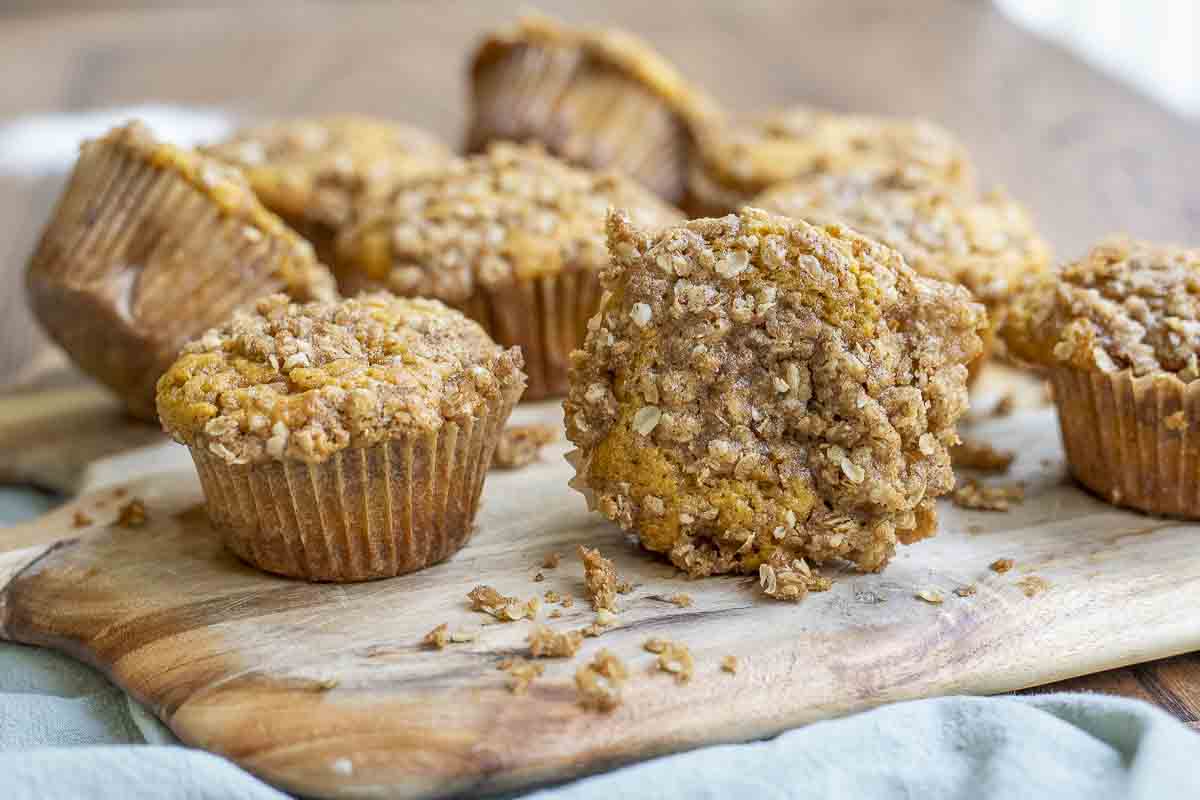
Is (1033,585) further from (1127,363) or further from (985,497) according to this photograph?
(1127,363)

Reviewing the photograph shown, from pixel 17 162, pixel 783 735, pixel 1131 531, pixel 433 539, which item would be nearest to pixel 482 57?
pixel 17 162

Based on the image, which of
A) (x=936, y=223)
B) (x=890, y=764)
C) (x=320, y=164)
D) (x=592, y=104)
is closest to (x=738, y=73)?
(x=592, y=104)

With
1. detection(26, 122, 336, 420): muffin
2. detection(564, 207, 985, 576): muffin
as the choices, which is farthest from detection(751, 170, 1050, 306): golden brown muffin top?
detection(26, 122, 336, 420): muffin

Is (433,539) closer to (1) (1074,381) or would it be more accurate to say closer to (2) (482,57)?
(1) (1074,381)

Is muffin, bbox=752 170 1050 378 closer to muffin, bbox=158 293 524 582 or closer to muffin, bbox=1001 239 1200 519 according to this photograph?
muffin, bbox=1001 239 1200 519

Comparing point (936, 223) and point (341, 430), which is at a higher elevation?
point (936, 223)

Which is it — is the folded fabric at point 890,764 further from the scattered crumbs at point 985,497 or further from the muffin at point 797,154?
the muffin at point 797,154
